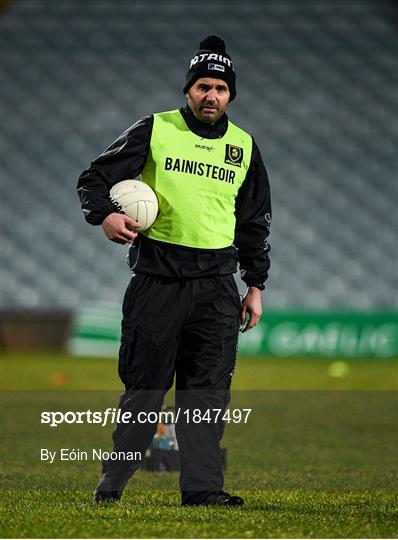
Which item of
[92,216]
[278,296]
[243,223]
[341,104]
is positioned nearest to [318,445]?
[243,223]

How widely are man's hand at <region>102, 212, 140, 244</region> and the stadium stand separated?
647 inches

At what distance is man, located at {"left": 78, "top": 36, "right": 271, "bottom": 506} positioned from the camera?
416 cm

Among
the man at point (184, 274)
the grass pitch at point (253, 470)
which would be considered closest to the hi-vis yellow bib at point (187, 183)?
the man at point (184, 274)

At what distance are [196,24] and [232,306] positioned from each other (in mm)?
20113

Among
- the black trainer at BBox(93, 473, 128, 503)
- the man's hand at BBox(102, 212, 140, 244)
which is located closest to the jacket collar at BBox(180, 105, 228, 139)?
the man's hand at BBox(102, 212, 140, 244)

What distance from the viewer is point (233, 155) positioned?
4.29 meters

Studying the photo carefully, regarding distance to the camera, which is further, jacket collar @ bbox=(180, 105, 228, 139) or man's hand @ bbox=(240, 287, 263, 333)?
man's hand @ bbox=(240, 287, 263, 333)

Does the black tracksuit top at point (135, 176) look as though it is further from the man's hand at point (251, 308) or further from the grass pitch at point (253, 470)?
the grass pitch at point (253, 470)

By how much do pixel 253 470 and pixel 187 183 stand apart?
2.00 metres

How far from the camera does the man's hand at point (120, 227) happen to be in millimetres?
4062

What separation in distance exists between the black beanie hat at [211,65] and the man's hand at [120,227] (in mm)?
555

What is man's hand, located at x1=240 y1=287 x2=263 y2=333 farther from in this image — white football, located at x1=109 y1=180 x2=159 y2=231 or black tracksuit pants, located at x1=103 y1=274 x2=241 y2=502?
white football, located at x1=109 y1=180 x2=159 y2=231

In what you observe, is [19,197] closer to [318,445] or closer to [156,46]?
[156,46]

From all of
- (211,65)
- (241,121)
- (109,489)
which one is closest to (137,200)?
(211,65)
